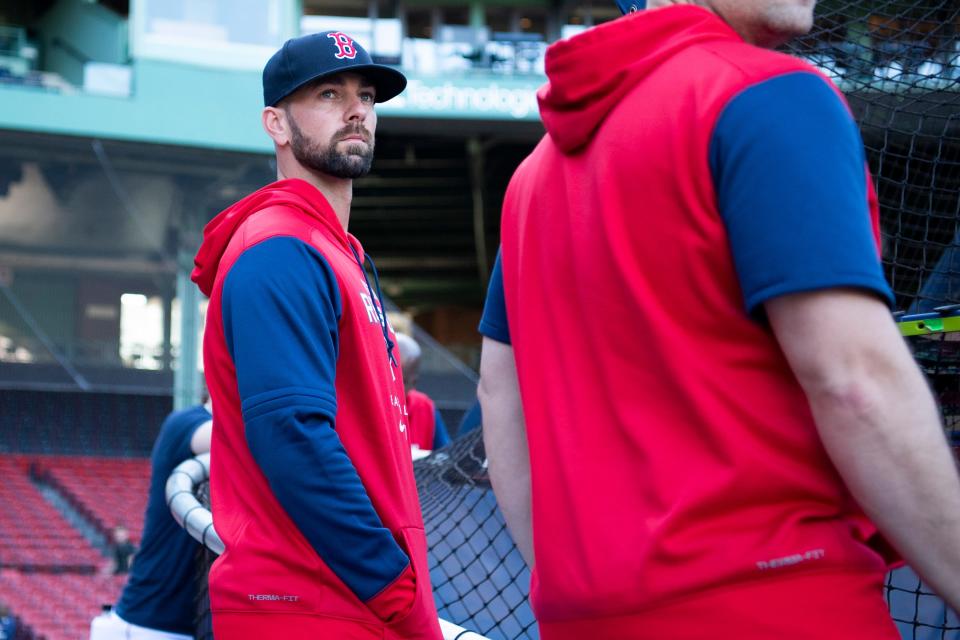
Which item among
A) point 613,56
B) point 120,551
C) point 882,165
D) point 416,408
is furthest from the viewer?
point 120,551

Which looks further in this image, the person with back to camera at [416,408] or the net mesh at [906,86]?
the person with back to camera at [416,408]

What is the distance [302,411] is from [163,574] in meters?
2.03

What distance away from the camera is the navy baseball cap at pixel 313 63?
9.11 ft

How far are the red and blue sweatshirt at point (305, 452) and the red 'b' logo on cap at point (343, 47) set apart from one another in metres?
0.41

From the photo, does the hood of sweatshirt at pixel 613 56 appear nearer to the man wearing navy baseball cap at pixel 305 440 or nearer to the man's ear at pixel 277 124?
the man wearing navy baseball cap at pixel 305 440

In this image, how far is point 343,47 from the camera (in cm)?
281

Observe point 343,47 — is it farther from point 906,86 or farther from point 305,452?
point 906,86

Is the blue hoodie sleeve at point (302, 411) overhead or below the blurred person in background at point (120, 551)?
overhead

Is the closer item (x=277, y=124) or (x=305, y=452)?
(x=305, y=452)

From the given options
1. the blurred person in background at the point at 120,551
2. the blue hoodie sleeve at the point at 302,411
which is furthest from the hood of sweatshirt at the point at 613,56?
the blurred person in background at the point at 120,551

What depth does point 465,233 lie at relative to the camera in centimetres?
3077

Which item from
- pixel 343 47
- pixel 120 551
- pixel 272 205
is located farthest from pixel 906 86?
pixel 120 551

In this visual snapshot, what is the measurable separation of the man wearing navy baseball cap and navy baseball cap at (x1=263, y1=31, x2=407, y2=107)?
0.87ft

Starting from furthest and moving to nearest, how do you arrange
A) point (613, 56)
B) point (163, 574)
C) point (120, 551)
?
point (120, 551)
point (163, 574)
point (613, 56)
